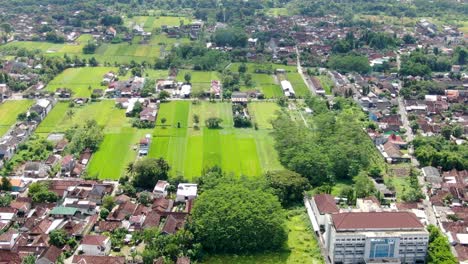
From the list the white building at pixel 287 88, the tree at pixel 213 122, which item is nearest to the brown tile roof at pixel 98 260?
the tree at pixel 213 122

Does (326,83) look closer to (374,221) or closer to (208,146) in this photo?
(208,146)

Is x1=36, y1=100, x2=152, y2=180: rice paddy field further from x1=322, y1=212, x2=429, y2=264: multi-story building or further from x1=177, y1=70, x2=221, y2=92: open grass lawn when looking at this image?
x1=322, y1=212, x2=429, y2=264: multi-story building

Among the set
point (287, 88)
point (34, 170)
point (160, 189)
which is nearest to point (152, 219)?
point (160, 189)

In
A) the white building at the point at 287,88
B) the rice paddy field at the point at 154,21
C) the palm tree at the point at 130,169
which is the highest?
the palm tree at the point at 130,169

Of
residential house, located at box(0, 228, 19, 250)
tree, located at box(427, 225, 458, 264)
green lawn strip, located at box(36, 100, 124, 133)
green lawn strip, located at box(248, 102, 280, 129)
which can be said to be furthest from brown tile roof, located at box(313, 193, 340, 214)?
green lawn strip, located at box(36, 100, 124, 133)

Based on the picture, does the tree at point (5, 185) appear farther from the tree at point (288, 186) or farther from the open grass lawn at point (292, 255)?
the tree at point (288, 186)

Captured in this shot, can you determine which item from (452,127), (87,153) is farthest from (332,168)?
(87,153)
